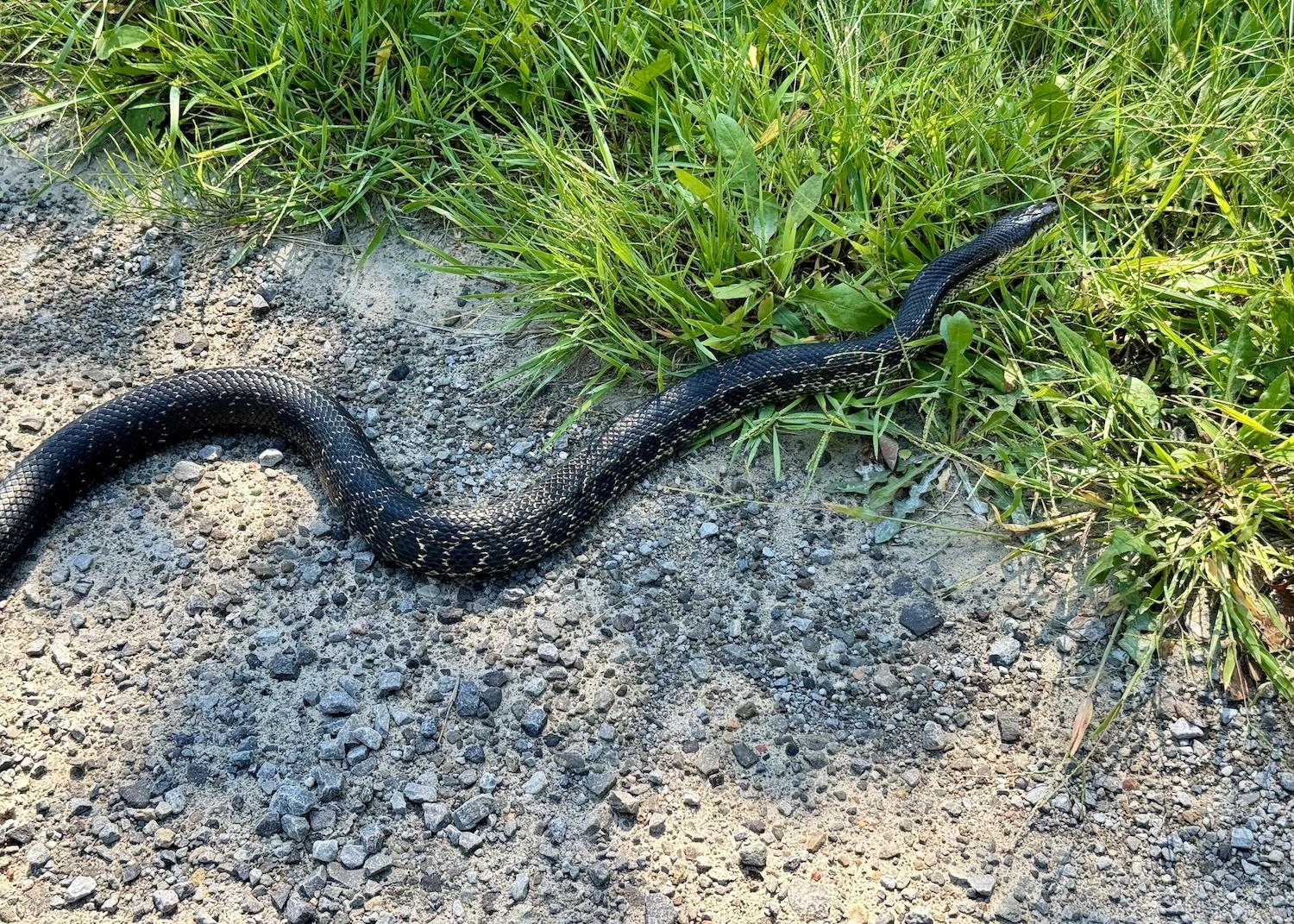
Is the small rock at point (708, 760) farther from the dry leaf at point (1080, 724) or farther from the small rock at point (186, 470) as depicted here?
the small rock at point (186, 470)

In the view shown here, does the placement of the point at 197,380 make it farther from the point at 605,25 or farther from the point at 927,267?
the point at 927,267

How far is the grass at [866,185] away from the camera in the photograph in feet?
14.1

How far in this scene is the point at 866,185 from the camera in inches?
197

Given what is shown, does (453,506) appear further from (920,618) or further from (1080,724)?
(1080,724)

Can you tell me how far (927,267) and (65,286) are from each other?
14.6 ft

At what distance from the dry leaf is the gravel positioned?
0.04m

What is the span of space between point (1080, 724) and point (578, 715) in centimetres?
190

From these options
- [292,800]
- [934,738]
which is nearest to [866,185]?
[934,738]

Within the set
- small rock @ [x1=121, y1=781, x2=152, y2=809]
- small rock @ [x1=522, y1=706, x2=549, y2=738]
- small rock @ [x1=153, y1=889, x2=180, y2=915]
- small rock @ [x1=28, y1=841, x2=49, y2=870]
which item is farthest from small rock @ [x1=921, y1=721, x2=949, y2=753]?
small rock @ [x1=28, y1=841, x2=49, y2=870]

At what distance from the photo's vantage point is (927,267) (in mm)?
4855

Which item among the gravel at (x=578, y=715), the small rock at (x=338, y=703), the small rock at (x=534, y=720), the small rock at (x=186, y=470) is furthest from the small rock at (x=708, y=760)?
the small rock at (x=186, y=470)

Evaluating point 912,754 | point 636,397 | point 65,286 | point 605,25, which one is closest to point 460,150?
point 605,25

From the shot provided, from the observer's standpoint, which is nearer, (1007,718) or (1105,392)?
(1007,718)

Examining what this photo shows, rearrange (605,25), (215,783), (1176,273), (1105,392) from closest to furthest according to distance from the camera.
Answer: (215,783), (1105,392), (1176,273), (605,25)
